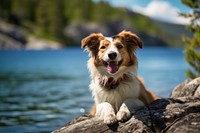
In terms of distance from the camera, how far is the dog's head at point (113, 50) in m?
9.84

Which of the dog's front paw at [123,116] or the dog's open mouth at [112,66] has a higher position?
the dog's open mouth at [112,66]

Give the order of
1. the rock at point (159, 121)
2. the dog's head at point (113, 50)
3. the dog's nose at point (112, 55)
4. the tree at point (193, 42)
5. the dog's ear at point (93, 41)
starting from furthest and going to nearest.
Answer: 1. the tree at point (193, 42)
2. the dog's ear at point (93, 41)
3. the dog's head at point (113, 50)
4. the dog's nose at point (112, 55)
5. the rock at point (159, 121)

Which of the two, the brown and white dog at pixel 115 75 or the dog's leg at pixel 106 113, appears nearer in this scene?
the dog's leg at pixel 106 113

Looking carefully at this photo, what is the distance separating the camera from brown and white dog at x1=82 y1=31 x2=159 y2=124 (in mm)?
9961

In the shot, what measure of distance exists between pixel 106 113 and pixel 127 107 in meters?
0.56

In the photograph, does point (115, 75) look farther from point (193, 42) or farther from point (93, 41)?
point (193, 42)

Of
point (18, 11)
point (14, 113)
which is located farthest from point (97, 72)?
point (18, 11)

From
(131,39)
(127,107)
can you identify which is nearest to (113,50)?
(131,39)

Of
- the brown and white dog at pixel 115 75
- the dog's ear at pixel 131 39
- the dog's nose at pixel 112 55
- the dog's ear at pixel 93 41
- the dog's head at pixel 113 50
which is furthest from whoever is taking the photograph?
the dog's ear at pixel 93 41

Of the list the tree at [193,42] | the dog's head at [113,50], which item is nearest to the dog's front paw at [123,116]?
the dog's head at [113,50]

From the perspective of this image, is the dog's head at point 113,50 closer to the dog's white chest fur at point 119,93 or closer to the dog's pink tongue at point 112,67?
the dog's pink tongue at point 112,67

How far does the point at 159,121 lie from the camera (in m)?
9.58

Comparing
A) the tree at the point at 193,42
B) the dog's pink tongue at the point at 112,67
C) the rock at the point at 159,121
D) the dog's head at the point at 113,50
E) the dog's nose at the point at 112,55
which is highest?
the tree at the point at 193,42

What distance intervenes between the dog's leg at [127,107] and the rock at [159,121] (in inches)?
4.8
